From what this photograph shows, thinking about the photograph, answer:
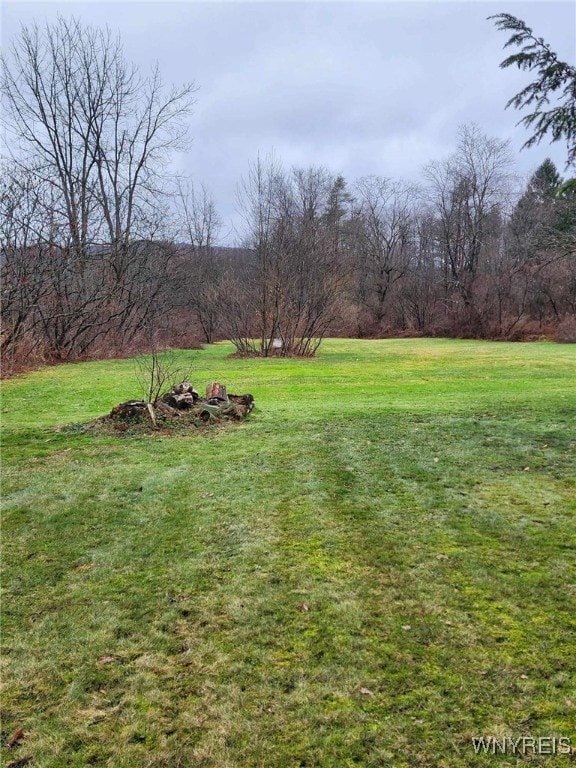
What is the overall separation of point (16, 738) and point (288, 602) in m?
1.36

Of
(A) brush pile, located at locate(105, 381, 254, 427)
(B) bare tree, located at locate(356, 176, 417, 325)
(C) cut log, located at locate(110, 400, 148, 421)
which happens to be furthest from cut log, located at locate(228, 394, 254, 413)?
(B) bare tree, located at locate(356, 176, 417, 325)

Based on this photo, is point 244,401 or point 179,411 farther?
point 244,401

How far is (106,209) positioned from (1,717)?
26773 mm

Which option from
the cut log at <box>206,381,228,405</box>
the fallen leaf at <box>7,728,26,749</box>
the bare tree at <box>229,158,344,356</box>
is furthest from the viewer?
the bare tree at <box>229,158,344,356</box>

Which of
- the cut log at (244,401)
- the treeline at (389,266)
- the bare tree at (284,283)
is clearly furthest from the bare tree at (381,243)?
the cut log at (244,401)

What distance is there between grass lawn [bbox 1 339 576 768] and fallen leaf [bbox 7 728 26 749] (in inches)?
0.8

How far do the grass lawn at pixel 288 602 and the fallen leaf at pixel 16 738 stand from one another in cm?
2

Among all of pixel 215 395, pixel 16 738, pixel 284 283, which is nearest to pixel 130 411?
pixel 215 395

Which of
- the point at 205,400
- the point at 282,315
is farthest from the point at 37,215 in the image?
the point at 205,400

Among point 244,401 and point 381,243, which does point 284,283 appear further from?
point 381,243

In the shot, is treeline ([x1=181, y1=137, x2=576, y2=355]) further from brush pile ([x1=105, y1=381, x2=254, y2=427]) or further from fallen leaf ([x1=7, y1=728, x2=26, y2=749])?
fallen leaf ([x1=7, y1=728, x2=26, y2=749])

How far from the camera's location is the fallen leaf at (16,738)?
1854 millimetres

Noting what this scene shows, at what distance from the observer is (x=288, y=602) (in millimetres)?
2730

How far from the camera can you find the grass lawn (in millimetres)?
1877
